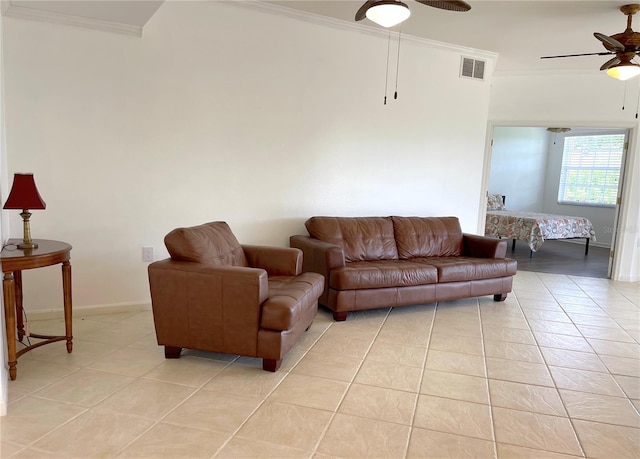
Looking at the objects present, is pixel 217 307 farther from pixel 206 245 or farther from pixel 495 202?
pixel 495 202

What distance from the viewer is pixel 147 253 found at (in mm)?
3699

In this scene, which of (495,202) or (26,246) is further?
(495,202)

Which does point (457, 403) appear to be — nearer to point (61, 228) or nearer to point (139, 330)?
point (139, 330)

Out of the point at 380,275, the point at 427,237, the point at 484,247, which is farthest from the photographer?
the point at 427,237

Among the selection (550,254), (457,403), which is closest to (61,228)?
(457,403)

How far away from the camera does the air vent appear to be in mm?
5016

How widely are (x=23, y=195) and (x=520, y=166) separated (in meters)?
9.25

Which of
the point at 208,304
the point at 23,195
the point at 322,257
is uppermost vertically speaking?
the point at 23,195

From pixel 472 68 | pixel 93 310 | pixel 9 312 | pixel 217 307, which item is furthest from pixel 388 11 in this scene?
pixel 93 310

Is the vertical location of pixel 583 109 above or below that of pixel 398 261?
above

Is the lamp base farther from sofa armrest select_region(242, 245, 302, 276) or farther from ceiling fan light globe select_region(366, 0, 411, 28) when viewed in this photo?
ceiling fan light globe select_region(366, 0, 411, 28)

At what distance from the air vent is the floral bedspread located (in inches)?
123

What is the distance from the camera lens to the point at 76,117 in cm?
333

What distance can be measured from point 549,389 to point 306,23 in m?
3.67
